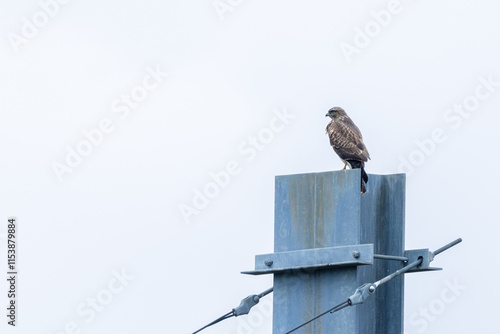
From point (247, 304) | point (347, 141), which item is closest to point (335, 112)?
point (347, 141)

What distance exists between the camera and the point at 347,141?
12.5m

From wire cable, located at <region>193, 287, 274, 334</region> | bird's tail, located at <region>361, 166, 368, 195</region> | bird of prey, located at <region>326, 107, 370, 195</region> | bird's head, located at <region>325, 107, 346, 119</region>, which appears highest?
bird's head, located at <region>325, 107, 346, 119</region>

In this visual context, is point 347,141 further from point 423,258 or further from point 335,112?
point 423,258

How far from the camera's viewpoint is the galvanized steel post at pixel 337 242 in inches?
300

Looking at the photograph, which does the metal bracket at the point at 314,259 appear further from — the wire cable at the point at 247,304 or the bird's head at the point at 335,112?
the bird's head at the point at 335,112

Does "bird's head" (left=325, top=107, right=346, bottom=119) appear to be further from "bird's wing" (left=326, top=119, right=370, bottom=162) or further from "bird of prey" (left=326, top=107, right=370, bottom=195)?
"bird's wing" (left=326, top=119, right=370, bottom=162)

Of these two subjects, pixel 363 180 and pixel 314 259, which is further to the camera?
pixel 363 180

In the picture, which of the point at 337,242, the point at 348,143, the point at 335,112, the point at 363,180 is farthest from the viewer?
the point at 335,112

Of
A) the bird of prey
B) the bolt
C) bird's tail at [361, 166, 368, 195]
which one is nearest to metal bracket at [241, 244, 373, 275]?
the bolt

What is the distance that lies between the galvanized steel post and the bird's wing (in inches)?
161

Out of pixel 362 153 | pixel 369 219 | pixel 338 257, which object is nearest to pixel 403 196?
pixel 369 219

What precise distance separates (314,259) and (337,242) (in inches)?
7.7

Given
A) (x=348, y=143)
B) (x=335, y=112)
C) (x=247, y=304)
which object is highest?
(x=335, y=112)

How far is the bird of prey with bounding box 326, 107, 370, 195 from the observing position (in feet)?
40.1
